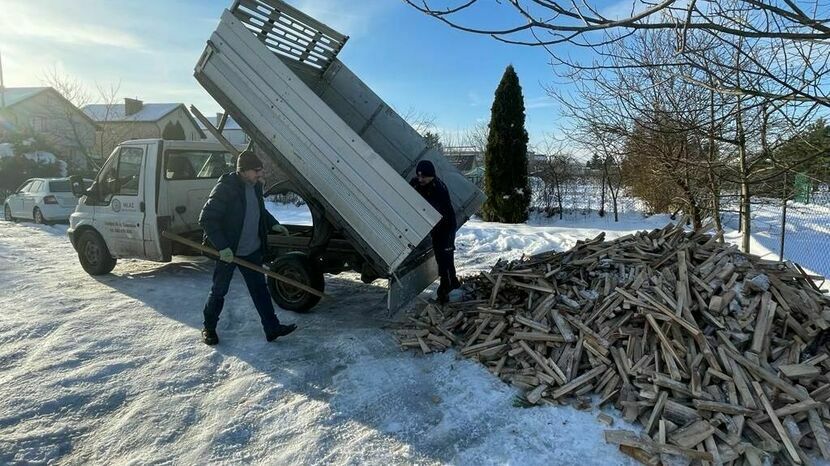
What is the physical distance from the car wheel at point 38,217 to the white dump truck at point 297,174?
28.8 ft

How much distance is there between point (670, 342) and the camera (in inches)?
148

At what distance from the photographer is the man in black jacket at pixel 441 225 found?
548 cm

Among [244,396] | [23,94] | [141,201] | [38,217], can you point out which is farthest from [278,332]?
[23,94]

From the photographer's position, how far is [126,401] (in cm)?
370

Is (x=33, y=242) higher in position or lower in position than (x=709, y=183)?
lower

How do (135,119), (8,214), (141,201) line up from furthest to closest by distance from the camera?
(135,119), (8,214), (141,201)

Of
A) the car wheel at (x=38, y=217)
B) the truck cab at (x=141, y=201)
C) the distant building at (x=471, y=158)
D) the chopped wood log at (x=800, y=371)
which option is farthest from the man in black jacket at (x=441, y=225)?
the car wheel at (x=38, y=217)

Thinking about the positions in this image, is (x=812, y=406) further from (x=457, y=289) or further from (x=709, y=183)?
(x=709, y=183)

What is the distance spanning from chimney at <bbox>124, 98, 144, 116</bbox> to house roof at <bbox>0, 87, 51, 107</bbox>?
6976 mm

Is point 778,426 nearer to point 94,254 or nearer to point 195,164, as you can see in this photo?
point 195,164

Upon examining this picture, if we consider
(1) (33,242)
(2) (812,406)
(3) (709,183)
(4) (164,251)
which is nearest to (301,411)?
(2) (812,406)

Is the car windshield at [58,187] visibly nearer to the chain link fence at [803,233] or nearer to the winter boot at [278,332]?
the winter boot at [278,332]

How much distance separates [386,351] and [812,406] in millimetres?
3354

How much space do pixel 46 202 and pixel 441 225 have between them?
14.0m
